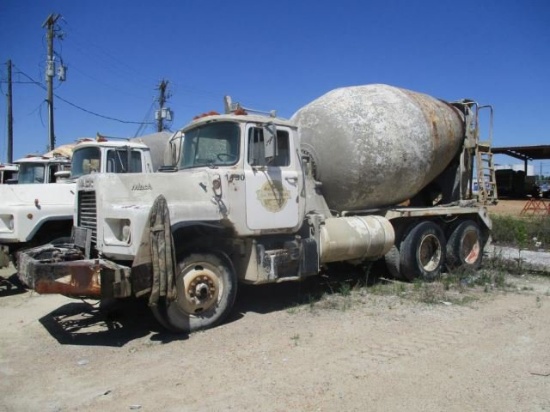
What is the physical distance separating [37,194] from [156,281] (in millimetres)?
3984

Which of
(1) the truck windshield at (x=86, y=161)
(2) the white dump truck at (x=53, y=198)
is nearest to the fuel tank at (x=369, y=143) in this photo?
(2) the white dump truck at (x=53, y=198)

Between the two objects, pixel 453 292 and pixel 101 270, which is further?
pixel 453 292

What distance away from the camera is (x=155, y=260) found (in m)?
5.45

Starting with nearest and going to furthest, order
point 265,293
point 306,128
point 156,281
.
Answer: point 156,281 < point 265,293 < point 306,128

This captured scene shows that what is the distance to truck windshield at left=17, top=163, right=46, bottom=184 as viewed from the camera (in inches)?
405

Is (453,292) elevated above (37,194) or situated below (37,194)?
below

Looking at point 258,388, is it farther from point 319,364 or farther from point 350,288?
point 350,288

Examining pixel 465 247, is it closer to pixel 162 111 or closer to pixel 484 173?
pixel 484 173

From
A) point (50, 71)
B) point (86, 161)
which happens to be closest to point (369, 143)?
point (86, 161)

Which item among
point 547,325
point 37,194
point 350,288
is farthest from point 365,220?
point 37,194

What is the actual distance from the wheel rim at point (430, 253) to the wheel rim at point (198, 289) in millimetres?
4609

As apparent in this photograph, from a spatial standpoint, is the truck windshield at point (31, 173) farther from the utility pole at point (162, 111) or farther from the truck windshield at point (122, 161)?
the utility pole at point (162, 111)

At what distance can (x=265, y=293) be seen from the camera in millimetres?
8125

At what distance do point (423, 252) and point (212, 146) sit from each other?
4.78m
